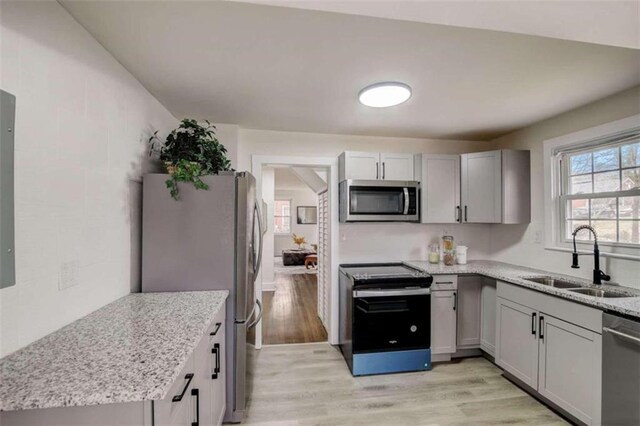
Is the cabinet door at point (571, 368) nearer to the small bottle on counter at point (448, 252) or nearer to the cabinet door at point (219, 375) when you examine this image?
the small bottle on counter at point (448, 252)

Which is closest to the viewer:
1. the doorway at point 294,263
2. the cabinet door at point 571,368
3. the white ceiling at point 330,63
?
the white ceiling at point 330,63

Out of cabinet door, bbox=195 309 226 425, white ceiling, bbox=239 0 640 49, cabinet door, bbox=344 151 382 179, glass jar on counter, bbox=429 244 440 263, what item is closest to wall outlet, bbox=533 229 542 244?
glass jar on counter, bbox=429 244 440 263

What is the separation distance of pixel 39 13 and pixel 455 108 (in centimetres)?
267

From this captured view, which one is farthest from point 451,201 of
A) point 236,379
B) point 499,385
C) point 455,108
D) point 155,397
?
point 155,397

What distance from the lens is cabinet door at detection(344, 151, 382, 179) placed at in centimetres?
304

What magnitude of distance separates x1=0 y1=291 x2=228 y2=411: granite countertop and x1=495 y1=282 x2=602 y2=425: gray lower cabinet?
229 cm

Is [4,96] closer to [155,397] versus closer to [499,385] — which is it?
[155,397]

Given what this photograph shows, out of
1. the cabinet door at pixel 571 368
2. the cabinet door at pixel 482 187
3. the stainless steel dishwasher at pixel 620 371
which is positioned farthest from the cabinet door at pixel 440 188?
the stainless steel dishwasher at pixel 620 371

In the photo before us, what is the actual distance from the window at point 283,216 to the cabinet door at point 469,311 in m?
7.31

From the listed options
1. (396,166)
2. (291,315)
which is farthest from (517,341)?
(291,315)

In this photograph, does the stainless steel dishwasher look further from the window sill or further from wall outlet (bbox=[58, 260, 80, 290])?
wall outlet (bbox=[58, 260, 80, 290])

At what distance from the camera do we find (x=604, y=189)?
2.39m

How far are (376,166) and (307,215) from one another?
684 centimetres

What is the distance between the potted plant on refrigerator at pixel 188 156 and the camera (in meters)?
1.89
